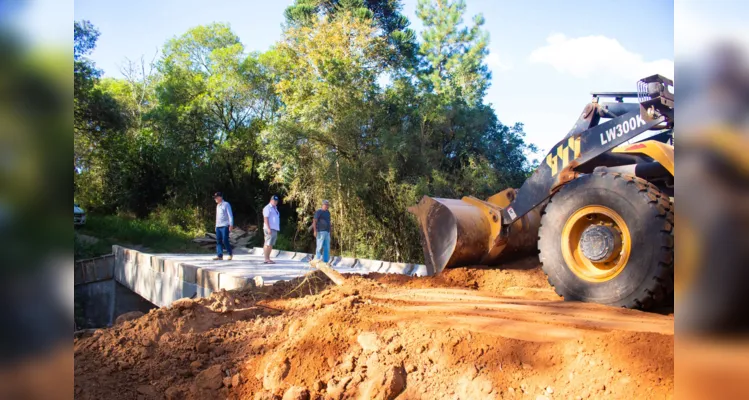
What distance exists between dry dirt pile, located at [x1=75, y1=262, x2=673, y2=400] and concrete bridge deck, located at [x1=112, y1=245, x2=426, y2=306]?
8.76 feet

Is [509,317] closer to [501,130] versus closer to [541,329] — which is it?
[541,329]

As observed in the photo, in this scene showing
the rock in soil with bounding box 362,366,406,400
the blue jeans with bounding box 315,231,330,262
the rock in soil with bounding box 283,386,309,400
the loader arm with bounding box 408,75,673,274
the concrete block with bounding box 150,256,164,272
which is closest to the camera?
the rock in soil with bounding box 362,366,406,400

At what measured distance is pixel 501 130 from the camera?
15648mm

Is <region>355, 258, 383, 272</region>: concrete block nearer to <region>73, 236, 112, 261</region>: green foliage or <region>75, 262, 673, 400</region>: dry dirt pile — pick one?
<region>75, 262, 673, 400</region>: dry dirt pile

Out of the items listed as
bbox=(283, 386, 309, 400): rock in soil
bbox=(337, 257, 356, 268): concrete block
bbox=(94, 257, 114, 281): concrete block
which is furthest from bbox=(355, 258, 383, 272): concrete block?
bbox=(94, 257, 114, 281): concrete block

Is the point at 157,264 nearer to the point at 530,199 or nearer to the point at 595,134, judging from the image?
the point at 530,199

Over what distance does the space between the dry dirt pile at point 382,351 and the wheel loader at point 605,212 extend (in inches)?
12.5

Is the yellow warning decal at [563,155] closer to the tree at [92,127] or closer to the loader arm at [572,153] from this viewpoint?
the loader arm at [572,153]

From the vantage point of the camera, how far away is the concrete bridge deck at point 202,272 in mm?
8297

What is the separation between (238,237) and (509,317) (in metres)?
21.4

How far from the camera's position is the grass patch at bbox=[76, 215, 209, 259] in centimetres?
1827

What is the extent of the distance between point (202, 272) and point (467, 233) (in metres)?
4.75

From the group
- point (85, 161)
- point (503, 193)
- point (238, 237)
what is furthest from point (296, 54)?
point (503, 193)

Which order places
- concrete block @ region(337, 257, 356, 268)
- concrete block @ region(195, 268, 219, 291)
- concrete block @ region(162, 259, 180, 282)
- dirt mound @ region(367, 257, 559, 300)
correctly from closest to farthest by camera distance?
dirt mound @ region(367, 257, 559, 300) → concrete block @ region(195, 268, 219, 291) → concrete block @ region(162, 259, 180, 282) → concrete block @ region(337, 257, 356, 268)
